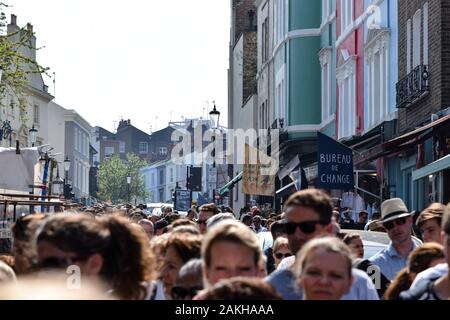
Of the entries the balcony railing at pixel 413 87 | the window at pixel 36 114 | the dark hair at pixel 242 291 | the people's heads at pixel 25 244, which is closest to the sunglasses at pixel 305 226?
the people's heads at pixel 25 244

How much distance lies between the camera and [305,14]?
4409cm

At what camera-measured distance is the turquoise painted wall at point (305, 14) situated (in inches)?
1725

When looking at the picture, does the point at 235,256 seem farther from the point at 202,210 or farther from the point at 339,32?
the point at 339,32

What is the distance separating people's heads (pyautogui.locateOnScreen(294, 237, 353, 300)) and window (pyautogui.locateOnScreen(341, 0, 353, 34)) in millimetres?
29324

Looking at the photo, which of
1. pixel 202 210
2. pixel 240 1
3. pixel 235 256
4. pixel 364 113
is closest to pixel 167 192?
pixel 240 1

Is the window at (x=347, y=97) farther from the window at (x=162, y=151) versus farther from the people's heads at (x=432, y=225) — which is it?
the window at (x=162, y=151)

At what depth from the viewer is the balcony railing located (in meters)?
24.8

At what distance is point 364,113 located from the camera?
108 ft

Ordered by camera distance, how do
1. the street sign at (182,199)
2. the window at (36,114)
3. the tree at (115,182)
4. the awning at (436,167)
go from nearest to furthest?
the awning at (436,167), the street sign at (182,199), the window at (36,114), the tree at (115,182)

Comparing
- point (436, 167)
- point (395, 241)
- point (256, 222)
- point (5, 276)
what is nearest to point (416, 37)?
point (256, 222)

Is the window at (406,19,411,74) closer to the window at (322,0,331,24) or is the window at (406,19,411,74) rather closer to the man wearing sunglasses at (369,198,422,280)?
the window at (322,0,331,24)

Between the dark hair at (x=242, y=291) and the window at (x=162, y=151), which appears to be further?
the window at (x=162, y=151)

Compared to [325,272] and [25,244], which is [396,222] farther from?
[325,272]

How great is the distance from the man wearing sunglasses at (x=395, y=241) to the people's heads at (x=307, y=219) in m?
2.53
